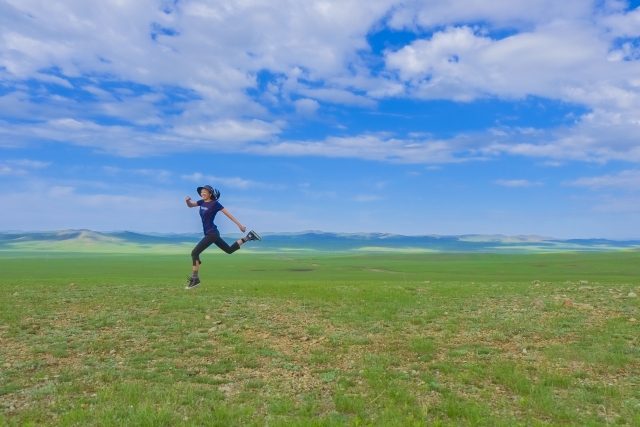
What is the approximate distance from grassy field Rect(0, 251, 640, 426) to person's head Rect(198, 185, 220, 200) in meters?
4.19

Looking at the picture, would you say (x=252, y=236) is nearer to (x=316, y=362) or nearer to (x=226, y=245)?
(x=226, y=245)

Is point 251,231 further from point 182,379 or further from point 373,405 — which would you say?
point 373,405

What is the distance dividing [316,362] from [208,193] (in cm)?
1052

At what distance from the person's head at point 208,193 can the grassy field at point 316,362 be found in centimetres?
419

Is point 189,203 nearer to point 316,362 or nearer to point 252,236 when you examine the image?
point 252,236

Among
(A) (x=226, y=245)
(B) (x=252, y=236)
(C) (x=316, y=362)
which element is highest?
Answer: (B) (x=252, y=236)

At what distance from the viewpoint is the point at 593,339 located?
12.6 m

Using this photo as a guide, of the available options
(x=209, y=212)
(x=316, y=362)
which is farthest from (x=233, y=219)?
(x=316, y=362)

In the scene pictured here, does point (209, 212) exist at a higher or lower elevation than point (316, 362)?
higher

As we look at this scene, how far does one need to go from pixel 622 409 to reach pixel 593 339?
4.72 m

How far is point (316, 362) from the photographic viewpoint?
10.9 meters

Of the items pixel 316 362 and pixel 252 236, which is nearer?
pixel 316 362

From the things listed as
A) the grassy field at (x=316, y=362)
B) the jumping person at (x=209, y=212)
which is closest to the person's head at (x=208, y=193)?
the jumping person at (x=209, y=212)

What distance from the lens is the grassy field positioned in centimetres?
805
